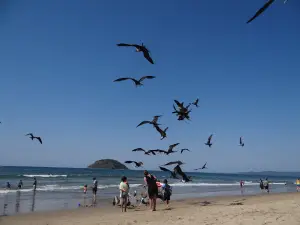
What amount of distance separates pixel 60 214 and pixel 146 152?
7.80m

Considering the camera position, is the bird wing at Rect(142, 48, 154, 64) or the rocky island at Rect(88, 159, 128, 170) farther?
the rocky island at Rect(88, 159, 128, 170)

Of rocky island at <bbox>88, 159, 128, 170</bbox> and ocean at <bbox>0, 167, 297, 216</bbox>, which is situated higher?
rocky island at <bbox>88, 159, 128, 170</bbox>

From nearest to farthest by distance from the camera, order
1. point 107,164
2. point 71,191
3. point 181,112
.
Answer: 1. point 181,112
2. point 71,191
3. point 107,164

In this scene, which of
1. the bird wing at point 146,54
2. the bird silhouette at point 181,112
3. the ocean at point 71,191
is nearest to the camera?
the bird wing at point 146,54

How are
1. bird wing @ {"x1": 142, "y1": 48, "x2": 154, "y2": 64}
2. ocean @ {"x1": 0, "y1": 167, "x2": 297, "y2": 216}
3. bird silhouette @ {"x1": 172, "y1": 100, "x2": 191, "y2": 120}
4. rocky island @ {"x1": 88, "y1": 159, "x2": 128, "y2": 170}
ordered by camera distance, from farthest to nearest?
1. rocky island @ {"x1": 88, "y1": 159, "x2": 128, "y2": 170}
2. ocean @ {"x1": 0, "y1": 167, "x2": 297, "y2": 216}
3. bird silhouette @ {"x1": 172, "y1": 100, "x2": 191, "y2": 120}
4. bird wing @ {"x1": 142, "y1": 48, "x2": 154, "y2": 64}

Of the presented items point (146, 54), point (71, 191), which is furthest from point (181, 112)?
point (71, 191)

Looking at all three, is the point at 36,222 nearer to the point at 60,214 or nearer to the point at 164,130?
the point at 60,214

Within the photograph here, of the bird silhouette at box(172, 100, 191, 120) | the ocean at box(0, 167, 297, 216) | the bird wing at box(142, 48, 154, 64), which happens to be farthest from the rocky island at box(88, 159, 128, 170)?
the bird wing at box(142, 48, 154, 64)

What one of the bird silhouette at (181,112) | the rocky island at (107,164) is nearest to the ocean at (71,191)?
the bird silhouette at (181,112)

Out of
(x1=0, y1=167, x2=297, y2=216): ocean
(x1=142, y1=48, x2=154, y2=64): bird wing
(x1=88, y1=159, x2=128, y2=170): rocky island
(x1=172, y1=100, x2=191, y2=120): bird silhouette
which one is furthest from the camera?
(x1=88, y1=159, x2=128, y2=170): rocky island

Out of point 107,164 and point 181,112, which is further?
point 107,164

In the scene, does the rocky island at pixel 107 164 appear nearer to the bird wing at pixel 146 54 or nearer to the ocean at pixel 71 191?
the ocean at pixel 71 191

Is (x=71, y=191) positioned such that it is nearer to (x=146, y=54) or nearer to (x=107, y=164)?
(x=146, y=54)

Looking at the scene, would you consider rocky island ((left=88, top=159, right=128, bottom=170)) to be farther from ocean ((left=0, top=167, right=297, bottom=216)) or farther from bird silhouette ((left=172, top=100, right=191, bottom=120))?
bird silhouette ((left=172, top=100, right=191, bottom=120))
